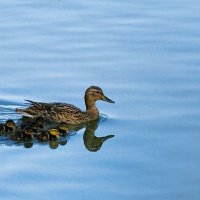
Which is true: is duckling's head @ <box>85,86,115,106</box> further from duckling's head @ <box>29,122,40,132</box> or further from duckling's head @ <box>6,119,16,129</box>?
duckling's head @ <box>6,119,16,129</box>

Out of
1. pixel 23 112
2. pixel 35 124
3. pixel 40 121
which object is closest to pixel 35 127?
pixel 35 124

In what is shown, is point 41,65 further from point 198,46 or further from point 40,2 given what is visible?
point 40,2

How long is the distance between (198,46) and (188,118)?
7.36 feet

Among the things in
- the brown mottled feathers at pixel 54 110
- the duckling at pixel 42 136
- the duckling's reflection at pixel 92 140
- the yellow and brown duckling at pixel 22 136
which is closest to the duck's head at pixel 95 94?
the brown mottled feathers at pixel 54 110

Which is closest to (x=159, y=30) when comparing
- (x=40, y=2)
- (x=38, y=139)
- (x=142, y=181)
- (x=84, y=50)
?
(x=84, y=50)

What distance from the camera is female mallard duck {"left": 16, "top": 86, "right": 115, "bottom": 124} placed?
1045cm

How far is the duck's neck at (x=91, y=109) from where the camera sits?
1065cm

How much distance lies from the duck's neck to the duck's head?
0.05 metres

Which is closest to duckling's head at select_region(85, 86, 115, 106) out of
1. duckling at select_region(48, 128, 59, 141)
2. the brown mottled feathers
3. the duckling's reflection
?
the brown mottled feathers

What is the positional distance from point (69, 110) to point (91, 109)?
0.40 m

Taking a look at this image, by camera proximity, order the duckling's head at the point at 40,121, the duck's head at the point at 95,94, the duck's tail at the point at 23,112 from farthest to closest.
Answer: the duck's head at the point at 95,94 < the duck's tail at the point at 23,112 < the duckling's head at the point at 40,121

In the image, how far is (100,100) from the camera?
36.1ft

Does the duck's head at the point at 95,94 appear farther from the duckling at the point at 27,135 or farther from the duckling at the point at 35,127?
the duckling at the point at 27,135

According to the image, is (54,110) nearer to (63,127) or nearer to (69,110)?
(69,110)
